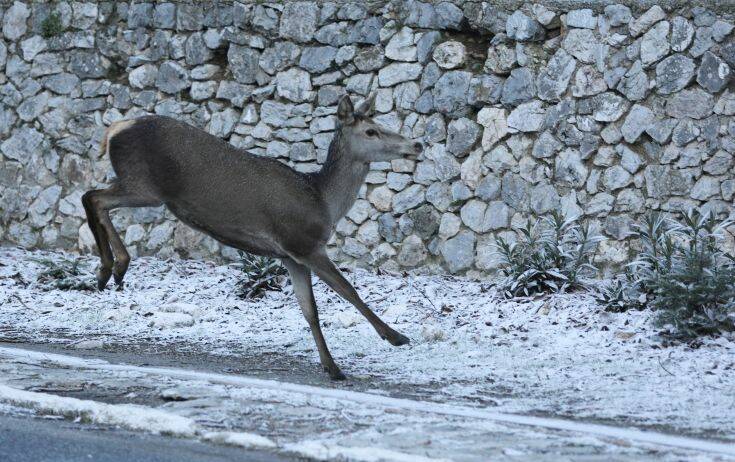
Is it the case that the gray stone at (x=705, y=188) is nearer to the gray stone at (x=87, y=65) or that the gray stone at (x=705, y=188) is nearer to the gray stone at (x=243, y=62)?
the gray stone at (x=243, y=62)

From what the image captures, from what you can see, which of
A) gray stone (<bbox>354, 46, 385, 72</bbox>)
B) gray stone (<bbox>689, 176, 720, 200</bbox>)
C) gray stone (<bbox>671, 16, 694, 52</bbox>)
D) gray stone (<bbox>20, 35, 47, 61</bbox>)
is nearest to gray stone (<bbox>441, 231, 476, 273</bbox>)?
gray stone (<bbox>354, 46, 385, 72</bbox>)

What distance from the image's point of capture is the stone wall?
1087cm

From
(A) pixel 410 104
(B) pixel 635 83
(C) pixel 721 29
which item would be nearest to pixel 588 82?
(B) pixel 635 83

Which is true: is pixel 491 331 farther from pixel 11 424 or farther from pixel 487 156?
pixel 11 424

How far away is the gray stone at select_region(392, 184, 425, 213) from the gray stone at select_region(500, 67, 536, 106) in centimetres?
126

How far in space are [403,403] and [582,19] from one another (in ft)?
19.3

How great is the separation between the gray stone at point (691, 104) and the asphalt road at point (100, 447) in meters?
6.66

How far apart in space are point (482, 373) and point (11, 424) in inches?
123

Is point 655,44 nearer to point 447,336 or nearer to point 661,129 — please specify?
point 661,129

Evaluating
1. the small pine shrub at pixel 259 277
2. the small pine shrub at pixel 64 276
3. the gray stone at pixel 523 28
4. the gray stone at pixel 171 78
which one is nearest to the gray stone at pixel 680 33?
the gray stone at pixel 523 28

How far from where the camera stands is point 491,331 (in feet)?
29.6

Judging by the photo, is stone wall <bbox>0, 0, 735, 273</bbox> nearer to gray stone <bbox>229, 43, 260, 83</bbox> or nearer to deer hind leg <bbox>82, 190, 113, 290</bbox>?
gray stone <bbox>229, 43, 260, 83</bbox>

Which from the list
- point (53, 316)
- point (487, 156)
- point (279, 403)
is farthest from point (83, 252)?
point (279, 403)

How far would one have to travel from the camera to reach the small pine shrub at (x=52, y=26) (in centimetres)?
1409
